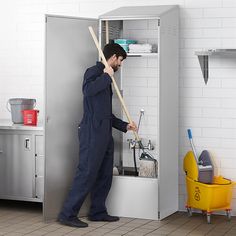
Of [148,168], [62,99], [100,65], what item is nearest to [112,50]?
[100,65]

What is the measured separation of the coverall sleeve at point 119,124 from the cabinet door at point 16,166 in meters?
0.82

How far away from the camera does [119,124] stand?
6.02 meters

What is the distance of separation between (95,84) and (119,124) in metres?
0.50

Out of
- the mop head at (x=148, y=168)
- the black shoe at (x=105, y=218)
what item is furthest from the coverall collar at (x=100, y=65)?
the black shoe at (x=105, y=218)

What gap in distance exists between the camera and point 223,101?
620cm

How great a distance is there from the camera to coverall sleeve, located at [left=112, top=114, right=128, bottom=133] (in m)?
6.01

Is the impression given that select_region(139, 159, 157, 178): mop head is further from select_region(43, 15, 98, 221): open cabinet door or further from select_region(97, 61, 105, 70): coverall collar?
select_region(97, 61, 105, 70): coverall collar

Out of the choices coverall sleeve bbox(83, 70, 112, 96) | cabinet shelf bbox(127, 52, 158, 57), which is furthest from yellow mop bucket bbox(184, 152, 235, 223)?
coverall sleeve bbox(83, 70, 112, 96)

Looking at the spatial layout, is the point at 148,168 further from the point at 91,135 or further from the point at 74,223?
the point at 74,223

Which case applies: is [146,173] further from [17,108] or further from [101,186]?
[17,108]

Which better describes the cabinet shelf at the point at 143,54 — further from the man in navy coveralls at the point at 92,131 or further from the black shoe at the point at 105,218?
the black shoe at the point at 105,218

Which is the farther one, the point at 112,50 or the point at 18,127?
the point at 18,127

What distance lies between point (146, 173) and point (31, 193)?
1.08 meters

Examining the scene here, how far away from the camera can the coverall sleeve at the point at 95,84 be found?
570cm
